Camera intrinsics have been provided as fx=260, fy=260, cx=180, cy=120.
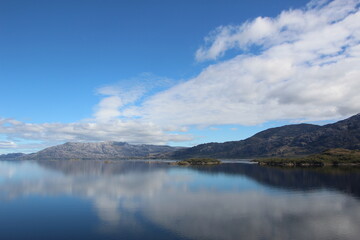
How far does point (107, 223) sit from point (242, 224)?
28098 mm

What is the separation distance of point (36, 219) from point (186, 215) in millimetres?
34183

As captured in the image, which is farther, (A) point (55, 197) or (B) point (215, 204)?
(A) point (55, 197)

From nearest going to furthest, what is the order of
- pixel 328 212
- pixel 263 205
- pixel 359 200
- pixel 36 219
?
pixel 36 219, pixel 328 212, pixel 263 205, pixel 359 200

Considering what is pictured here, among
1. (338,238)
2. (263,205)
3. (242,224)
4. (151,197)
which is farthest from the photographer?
(151,197)

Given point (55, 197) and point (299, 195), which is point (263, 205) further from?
point (55, 197)

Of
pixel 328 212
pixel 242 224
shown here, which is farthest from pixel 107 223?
pixel 328 212

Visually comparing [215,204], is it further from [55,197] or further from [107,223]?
[55,197]

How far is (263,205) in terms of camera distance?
73.1m

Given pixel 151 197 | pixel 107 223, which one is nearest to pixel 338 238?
pixel 107 223

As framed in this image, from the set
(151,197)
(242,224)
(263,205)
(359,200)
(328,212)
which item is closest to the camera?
(242,224)

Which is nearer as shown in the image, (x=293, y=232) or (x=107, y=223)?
(x=293, y=232)

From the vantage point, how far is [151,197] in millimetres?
86062

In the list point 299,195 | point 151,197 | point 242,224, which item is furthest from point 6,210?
point 299,195

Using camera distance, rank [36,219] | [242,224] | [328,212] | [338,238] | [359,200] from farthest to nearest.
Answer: [359,200]
[328,212]
[36,219]
[242,224]
[338,238]
